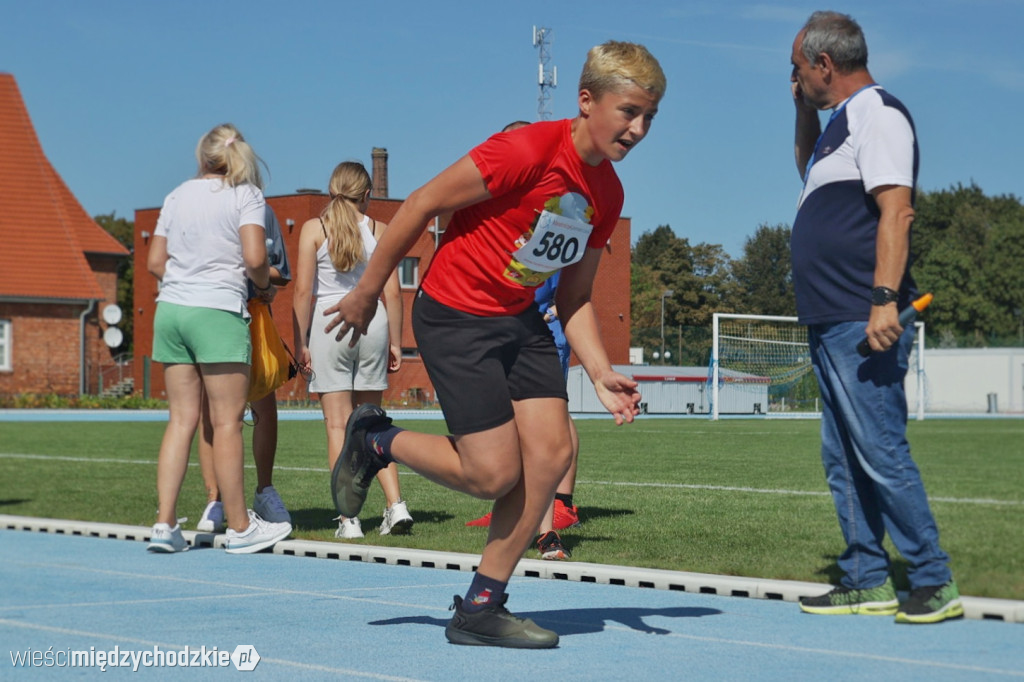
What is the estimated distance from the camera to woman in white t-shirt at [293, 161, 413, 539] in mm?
8352

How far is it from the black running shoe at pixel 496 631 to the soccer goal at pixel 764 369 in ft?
127

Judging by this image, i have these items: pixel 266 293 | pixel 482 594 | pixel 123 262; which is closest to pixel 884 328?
pixel 482 594

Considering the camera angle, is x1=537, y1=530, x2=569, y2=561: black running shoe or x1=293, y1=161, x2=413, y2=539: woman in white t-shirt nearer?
x1=537, y1=530, x2=569, y2=561: black running shoe

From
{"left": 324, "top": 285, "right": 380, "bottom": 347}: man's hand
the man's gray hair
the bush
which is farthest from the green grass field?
the bush

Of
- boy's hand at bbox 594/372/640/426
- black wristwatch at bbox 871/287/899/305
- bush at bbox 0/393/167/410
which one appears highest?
black wristwatch at bbox 871/287/899/305

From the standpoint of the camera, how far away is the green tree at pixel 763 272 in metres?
99.0

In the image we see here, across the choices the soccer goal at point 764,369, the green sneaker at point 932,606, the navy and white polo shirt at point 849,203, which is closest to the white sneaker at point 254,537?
the navy and white polo shirt at point 849,203

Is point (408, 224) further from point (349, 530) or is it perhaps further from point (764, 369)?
point (764, 369)

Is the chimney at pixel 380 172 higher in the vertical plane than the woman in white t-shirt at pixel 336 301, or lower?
higher

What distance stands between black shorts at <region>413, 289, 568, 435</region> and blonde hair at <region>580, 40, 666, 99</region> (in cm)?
90

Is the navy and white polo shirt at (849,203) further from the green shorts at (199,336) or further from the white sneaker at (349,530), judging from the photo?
the white sneaker at (349,530)

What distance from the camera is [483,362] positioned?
16.1 feet

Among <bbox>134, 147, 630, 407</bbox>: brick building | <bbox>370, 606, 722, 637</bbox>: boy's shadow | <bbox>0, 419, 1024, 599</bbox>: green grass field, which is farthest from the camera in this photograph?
<bbox>134, 147, 630, 407</bbox>: brick building

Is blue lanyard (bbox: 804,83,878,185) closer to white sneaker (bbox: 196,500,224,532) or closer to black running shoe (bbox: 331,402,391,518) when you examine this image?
black running shoe (bbox: 331,402,391,518)
